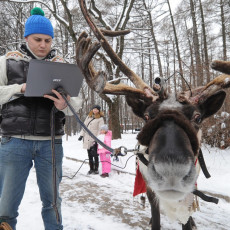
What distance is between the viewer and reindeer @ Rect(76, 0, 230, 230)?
5.32ft

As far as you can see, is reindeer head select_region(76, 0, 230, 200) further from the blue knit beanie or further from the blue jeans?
the blue jeans

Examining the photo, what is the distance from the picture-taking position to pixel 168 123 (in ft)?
6.08

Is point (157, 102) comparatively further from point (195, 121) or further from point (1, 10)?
point (1, 10)

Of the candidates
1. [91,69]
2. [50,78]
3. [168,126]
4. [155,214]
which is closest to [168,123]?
[168,126]

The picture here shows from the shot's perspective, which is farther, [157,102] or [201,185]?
[201,185]

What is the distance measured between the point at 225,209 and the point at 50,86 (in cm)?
378

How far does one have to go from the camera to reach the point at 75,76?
7.11 ft

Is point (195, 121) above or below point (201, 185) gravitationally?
above

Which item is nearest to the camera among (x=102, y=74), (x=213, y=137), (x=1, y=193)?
(x=1, y=193)

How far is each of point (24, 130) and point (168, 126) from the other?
52.0 inches

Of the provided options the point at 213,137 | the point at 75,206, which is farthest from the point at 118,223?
the point at 213,137

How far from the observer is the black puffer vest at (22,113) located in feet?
6.76

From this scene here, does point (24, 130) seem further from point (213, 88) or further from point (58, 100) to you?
point (213, 88)

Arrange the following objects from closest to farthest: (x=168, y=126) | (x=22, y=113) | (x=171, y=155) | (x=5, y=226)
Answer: (x=171, y=155) < (x=168, y=126) < (x=5, y=226) < (x=22, y=113)
